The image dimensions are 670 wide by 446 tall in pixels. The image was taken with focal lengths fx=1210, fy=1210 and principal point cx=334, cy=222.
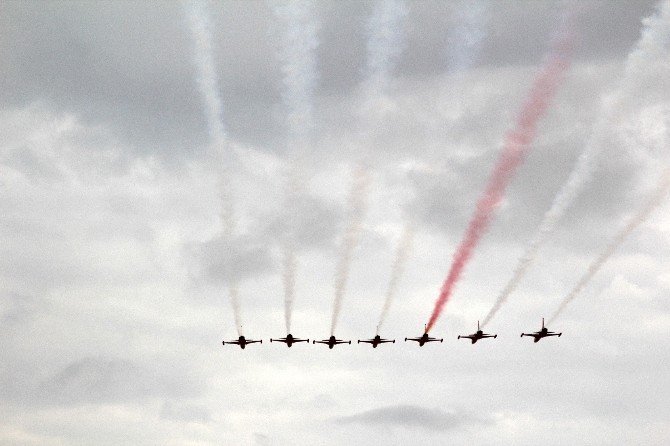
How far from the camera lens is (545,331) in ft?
413

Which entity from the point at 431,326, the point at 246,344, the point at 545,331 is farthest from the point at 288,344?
the point at 545,331

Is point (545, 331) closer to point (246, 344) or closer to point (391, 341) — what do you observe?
point (391, 341)

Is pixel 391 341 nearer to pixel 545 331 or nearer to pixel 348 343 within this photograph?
pixel 348 343

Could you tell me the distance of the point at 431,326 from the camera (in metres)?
117

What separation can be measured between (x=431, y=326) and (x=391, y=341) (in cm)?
1786

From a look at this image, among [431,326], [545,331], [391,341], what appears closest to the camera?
[431,326]

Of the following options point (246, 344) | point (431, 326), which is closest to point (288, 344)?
point (246, 344)

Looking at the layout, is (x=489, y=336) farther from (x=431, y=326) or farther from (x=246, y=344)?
(x=246, y=344)

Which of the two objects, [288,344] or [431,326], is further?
[288,344]

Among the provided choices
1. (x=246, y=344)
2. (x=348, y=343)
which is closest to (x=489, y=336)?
(x=348, y=343)

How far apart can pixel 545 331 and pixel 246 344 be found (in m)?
31.9

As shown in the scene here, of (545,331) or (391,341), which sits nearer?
(545,331)

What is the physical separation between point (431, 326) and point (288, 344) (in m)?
17.9

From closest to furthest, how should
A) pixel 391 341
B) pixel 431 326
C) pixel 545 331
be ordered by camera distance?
pixel 431 326 → pixel 545 331 → pixel 391 341
